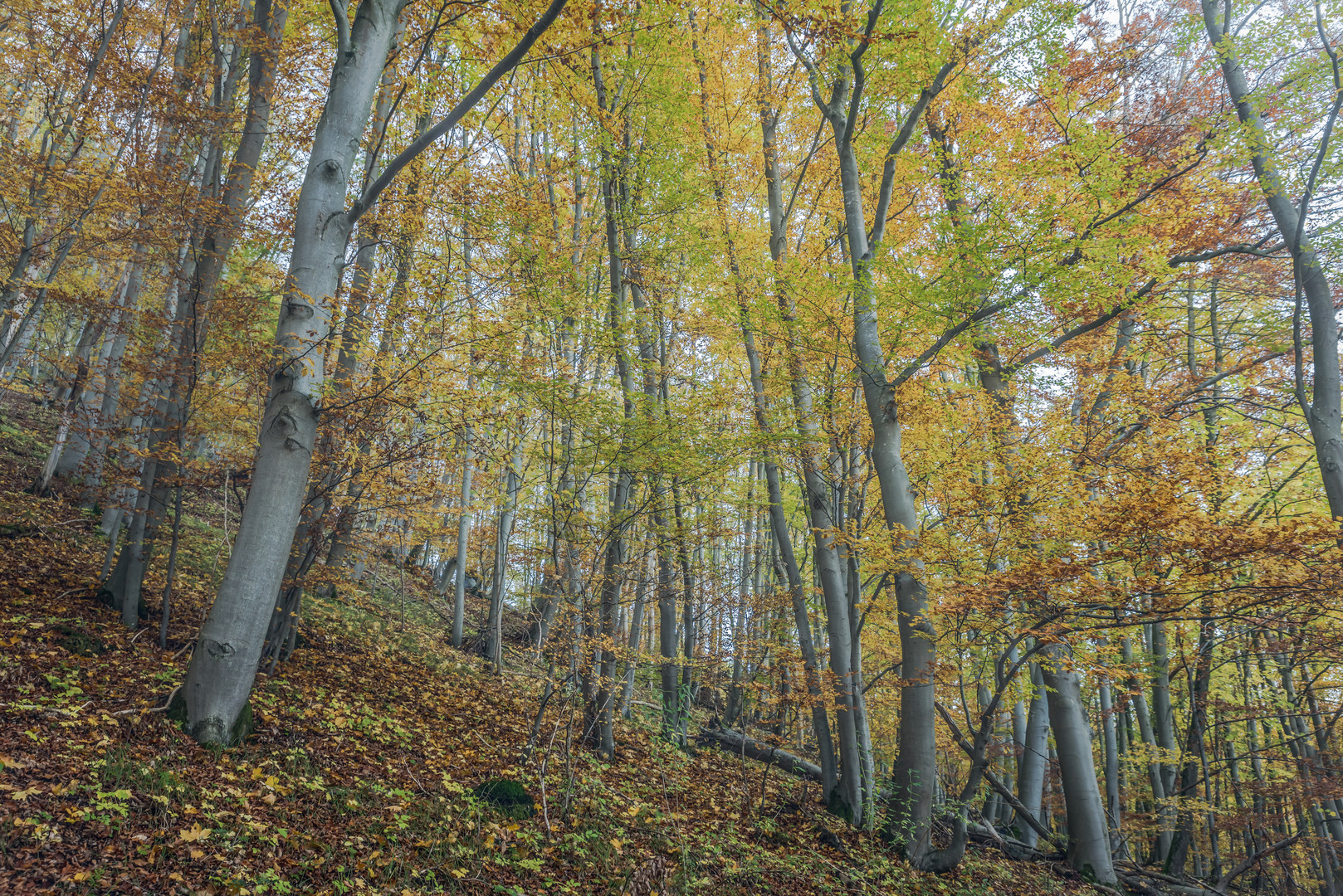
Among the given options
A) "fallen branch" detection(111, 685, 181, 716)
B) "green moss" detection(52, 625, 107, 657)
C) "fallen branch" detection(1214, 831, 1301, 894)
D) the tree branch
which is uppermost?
the tree branch

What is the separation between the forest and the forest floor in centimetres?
4

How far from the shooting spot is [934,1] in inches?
279

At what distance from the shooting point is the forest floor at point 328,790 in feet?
9.37

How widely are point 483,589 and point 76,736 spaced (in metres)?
17.3

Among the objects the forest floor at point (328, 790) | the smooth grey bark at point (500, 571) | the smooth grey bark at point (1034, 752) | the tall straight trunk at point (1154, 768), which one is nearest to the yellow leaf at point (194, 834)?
the forest floor at point (328, 790)

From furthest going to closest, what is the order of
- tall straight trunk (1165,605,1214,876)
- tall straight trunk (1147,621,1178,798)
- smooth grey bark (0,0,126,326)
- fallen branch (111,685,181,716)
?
tall straight trunk (1147,621,1178,798), tall straight trunk (1165,605,1214,876), smooth grey bark (0,0,126,326), fallen branch (111,685,181,716)

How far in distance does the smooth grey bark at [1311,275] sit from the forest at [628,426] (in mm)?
53

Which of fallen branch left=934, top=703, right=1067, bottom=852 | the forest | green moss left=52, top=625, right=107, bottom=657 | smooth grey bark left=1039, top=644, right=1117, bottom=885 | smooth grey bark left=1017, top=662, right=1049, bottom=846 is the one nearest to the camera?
the forest

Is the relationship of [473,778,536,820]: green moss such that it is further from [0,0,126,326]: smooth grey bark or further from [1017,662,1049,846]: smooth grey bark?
[1017,662,1049,846]: smooth grey bark

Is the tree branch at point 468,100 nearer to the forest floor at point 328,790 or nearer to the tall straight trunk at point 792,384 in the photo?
the forest floor at point 328,790

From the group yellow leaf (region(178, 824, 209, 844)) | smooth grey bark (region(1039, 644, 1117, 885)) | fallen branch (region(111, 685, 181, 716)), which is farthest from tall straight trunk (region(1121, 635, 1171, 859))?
fallen branch (region(111, 685, 181, 716))

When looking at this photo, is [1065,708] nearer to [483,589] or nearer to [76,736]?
[76,736]

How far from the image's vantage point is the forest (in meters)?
4.04

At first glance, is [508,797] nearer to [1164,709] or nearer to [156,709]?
[156,709]
